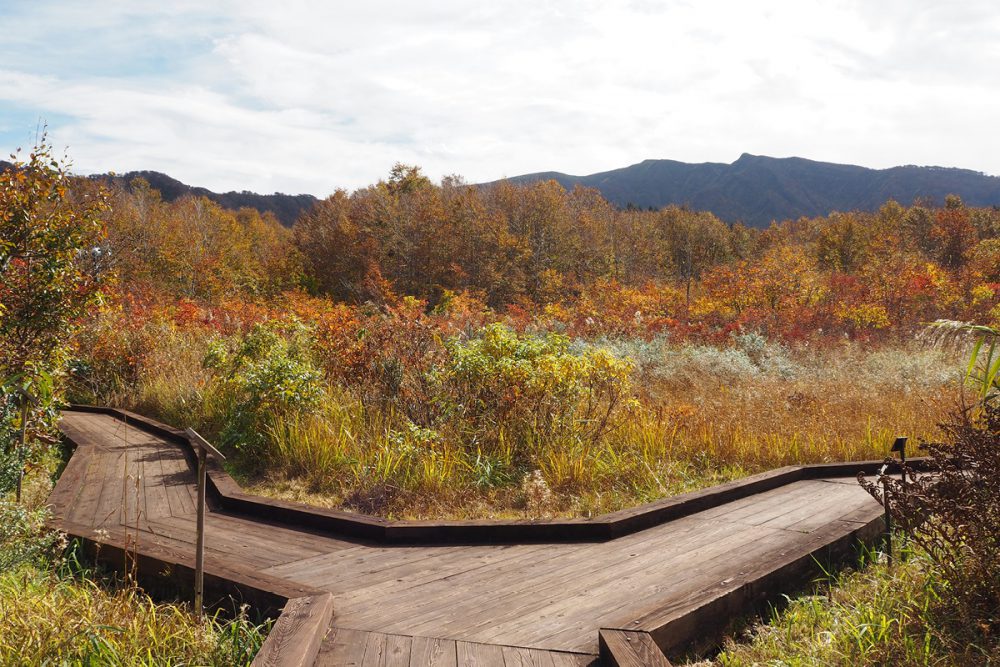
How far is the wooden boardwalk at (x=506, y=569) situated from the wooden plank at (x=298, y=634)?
5 cm

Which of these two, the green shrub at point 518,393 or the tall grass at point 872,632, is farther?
the green shrub at point 518,393

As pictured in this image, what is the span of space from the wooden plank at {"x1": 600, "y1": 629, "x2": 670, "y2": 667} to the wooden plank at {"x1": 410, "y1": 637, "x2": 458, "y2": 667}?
60 cm

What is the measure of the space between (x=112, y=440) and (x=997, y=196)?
224 meters

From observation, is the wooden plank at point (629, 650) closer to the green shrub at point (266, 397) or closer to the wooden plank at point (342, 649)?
the wooden plank at point (342, 649)

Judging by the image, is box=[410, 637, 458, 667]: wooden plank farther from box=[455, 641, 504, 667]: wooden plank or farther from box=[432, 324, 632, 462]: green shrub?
box=[432, 324, 632, 462]: green shrub

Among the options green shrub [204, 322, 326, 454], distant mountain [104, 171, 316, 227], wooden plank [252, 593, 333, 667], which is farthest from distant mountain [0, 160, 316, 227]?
wooden plank [252, 593, 333, 667]

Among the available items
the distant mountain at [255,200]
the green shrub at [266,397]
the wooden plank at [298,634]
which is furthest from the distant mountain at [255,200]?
the wooden plank at [298,634]

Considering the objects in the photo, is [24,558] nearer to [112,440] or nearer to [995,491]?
[112,440]

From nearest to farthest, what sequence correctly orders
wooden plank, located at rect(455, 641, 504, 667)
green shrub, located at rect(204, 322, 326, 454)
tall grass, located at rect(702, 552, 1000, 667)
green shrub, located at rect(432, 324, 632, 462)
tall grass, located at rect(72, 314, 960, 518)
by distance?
wooden plank, located at rect(455, 641, 504, 667) < tall grass, located at rect(702, 552, 1000, 667) < tall grass, located at rect(72, 314, 960, 518) < green shrub, located at rect(432, 324, 632, 462) < green shrub, located at rect(204, 322, 326, 454)

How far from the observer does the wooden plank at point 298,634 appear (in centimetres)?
238

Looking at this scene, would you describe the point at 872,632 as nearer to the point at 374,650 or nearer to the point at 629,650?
the point at 629,650

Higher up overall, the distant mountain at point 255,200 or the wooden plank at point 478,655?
the distant mountain at point 255,200

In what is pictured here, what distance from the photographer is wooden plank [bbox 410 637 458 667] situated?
2477mm

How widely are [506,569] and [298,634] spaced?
4.03 feet
